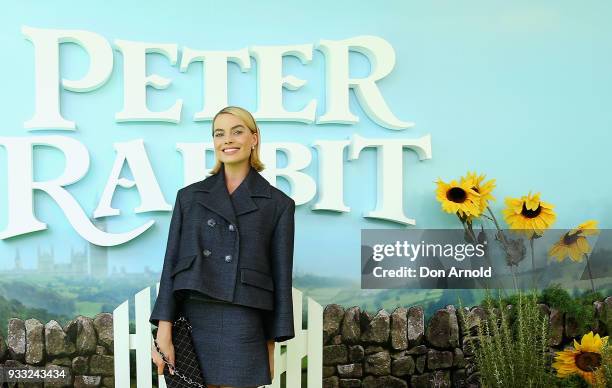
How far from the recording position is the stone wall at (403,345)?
3.33 metres

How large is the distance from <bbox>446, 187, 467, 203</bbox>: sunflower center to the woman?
119 cm

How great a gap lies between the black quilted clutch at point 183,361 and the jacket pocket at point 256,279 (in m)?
0.29

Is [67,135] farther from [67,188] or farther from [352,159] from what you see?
[352,159]

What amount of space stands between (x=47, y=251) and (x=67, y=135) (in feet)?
2.10

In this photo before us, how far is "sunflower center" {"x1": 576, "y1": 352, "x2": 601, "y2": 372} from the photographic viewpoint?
3.24 meters

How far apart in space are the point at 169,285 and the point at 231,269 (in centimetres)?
25

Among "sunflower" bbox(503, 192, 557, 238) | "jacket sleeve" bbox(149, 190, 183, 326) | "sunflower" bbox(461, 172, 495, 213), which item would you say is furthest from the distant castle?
"sunflower" bbox(503, 192, 557, 238)

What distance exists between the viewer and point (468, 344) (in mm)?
3381

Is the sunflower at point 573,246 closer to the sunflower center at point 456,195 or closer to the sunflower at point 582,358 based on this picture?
the sunflower at point 582,358

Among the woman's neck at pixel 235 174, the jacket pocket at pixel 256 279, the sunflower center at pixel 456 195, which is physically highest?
the woman's neck at pixel 235 174

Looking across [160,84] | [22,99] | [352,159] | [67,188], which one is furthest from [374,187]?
[22,99]

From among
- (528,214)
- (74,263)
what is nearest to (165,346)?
(74,263)

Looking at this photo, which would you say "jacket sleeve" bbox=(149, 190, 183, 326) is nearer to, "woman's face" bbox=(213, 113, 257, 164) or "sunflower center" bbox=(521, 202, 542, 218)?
"woman's face" bbox=(213, 113, 257, 164)

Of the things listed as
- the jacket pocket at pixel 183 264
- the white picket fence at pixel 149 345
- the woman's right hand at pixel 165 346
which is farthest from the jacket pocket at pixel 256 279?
the white picket fence at pixel 149 345
